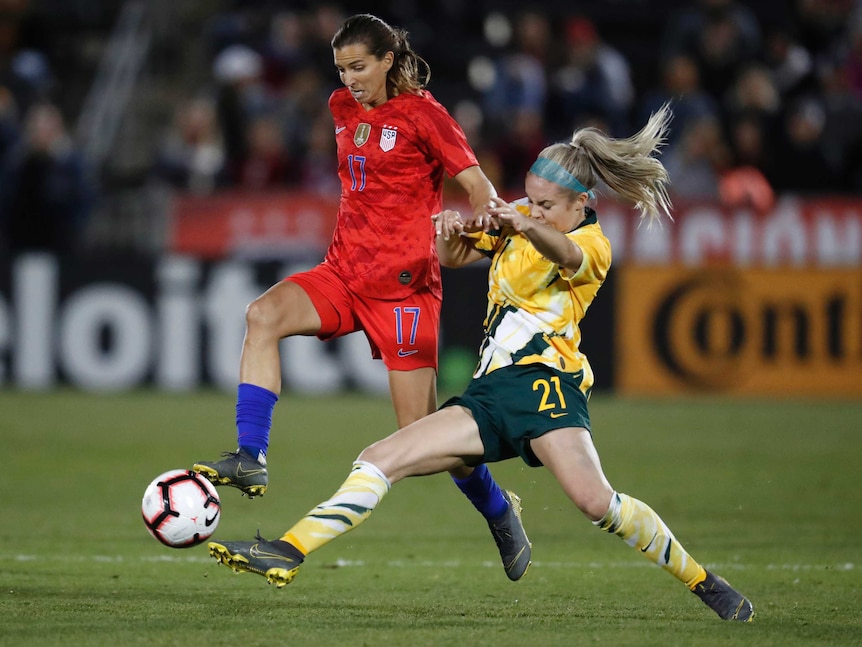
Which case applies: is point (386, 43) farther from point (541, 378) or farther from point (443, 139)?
point (541, 378)

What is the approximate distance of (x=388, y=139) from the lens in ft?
20.2

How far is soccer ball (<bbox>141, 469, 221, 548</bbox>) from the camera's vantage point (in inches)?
219

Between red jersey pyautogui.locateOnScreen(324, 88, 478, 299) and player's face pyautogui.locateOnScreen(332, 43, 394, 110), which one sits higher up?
player's face pyautogui.locateOnScreen(332, 43, 394, 110)

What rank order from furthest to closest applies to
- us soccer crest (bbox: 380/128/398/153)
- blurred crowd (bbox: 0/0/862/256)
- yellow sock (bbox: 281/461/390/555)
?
blurred crowd (bbox: 0/0/862/256)
us soccer crest (bbox: 380/128/398/153)
yellow sock (bbox: 281/461/390/555)

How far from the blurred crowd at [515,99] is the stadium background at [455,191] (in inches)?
1.3

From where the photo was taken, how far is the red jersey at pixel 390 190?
20.2 ft

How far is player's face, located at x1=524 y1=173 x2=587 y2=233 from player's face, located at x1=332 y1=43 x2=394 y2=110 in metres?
1.00

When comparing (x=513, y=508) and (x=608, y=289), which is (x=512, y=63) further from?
(x=513, y=508)

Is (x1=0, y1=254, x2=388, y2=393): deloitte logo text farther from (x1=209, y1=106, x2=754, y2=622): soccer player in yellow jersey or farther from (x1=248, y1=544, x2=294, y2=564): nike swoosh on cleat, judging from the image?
(x1=248, y1=544, x2=294, y2=564): nike swoosh on cleat

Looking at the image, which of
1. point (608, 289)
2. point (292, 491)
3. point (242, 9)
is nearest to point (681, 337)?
point (608, 289)

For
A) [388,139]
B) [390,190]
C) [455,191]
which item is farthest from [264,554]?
[455,191]

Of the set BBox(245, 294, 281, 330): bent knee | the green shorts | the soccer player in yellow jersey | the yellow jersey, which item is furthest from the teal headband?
BBox(245, 294, 281, 330): bent knee

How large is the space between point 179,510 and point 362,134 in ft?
5.87

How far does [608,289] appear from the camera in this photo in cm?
1430
